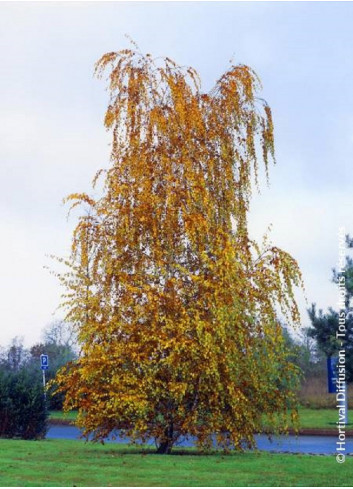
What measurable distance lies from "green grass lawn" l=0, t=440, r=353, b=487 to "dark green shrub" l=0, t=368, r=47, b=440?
743 cm

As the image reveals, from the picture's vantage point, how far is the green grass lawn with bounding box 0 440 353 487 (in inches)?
502

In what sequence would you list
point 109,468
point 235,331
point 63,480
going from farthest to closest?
point 235,331, point 109,468, point 63,480

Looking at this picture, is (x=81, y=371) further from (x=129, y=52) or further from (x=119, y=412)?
(x=129, y=52)

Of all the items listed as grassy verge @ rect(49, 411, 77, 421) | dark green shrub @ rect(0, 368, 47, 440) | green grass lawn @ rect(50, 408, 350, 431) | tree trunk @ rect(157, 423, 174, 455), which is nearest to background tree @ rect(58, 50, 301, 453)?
tree trunk @ rect(157, 423, 174, 455)

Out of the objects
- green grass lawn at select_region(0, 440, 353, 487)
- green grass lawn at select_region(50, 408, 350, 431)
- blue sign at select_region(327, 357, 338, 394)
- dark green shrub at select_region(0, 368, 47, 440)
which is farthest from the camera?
green grass lawn at select_region(50, 408, 350, 431)

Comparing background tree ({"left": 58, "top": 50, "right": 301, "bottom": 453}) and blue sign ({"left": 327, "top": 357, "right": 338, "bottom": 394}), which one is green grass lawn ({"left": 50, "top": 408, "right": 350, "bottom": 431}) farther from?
background tree ({"left": 58, "top": 50, "right": 301, "bottom": 453})

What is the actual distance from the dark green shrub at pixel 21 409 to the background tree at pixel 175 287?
753cm

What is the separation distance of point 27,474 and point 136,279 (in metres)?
5.52

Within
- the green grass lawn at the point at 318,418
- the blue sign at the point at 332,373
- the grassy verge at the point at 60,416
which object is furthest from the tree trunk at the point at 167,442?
the grassy verge at the point at 60,416

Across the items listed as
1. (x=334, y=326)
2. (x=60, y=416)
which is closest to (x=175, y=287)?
(x=334, y=326)

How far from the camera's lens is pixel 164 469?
14398mm

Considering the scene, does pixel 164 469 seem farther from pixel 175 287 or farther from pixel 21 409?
pixel 21 409

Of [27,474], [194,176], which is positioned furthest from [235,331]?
[27,474]

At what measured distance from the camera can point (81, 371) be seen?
17.6 meters
